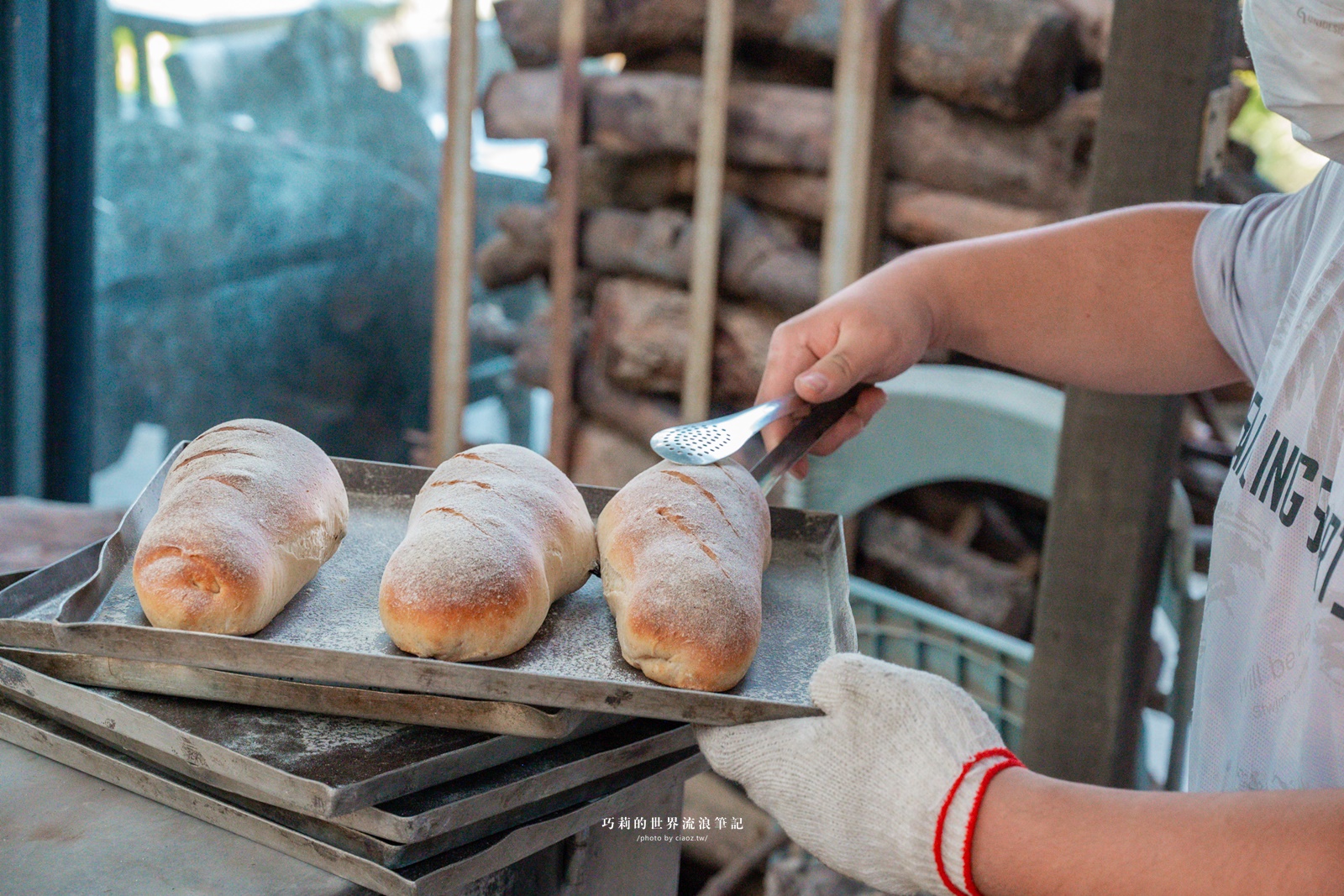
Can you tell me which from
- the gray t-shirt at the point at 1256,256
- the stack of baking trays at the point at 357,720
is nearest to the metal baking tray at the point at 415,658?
the stack of baking trays at the point at 357,720

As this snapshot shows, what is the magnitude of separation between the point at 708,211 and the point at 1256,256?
7.17ft

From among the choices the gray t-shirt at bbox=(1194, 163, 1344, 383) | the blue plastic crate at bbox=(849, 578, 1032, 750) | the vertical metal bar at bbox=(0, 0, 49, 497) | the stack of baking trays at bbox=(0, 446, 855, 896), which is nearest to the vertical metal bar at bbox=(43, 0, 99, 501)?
the vertical metal bar at bbox=(0, 0, 49, 497)

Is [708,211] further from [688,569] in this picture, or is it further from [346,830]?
[346,830]

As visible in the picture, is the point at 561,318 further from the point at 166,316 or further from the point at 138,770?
the point at 138,770

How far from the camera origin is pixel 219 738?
3.23 ft

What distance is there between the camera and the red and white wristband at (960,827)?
0.91 metres

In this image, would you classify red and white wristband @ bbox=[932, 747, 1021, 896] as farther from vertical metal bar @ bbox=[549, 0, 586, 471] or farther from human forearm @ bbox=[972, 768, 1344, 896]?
vertical metal bar @ bbox=[549, 0, 586, 471]

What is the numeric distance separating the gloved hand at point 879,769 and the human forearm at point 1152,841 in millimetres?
27

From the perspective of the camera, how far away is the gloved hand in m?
0.92

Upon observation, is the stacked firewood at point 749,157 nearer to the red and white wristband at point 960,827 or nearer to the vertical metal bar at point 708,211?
the vertical metal bar at point 708,211

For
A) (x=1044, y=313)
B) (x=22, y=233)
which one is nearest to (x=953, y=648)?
(x=1044, y=313)

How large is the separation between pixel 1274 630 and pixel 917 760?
0.48 metres

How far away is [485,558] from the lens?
1.11 metres

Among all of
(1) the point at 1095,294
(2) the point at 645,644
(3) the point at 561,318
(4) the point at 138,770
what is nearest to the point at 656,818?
(2) the point at 645,644
